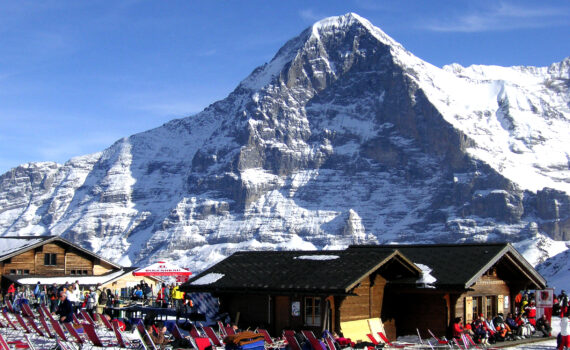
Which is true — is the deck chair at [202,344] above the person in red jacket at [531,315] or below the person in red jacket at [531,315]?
above

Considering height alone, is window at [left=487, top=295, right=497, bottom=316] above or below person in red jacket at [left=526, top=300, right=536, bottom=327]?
above

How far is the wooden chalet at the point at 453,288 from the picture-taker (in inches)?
1193

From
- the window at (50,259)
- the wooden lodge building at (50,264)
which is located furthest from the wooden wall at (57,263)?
the window at (50,259)

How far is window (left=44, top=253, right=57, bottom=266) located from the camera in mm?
49312

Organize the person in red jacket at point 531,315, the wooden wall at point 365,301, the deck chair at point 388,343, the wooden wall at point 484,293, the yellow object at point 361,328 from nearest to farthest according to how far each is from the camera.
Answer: the deck chair at point 388,343 < the yellow object at point 361,328 < the wooden wall at point 365,301 < the wooden wall at point 484,293 < the person in red jacket at point 531,315

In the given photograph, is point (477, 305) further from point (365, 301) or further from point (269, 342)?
point (269, 342)

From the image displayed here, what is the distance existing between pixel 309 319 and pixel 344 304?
4.63 feet

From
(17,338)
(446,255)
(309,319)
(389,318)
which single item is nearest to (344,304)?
(309,319)

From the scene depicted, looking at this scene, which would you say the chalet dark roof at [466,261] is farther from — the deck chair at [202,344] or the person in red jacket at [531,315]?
the deck chair at [202,344]

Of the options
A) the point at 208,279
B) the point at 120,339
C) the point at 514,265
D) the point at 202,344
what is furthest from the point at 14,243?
the point at 202,344

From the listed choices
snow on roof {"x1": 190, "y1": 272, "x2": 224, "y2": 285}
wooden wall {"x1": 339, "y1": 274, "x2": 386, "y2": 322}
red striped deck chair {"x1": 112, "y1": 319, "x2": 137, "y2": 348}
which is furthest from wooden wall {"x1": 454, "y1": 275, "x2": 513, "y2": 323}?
red striped deck chair {"x1": 112, "y1": 319, "x2": 137, "y2": 348}

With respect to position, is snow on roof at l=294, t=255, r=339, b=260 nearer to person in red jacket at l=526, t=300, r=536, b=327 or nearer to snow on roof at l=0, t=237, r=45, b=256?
person in red jacket at l=526, t=300, r=536, b=327

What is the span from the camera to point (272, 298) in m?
30.0

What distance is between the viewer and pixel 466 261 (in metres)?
31.6
